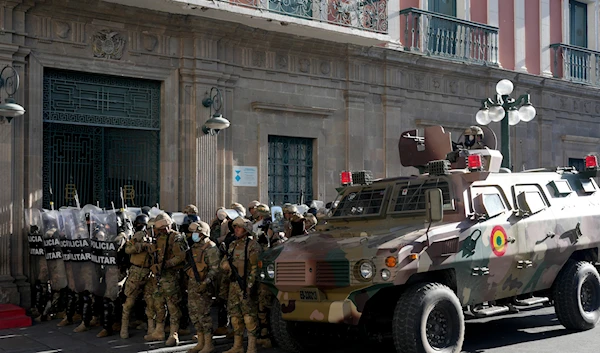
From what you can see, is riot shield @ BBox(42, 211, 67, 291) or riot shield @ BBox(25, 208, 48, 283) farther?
riot shield @ BBox(25, 208, 48, 283)

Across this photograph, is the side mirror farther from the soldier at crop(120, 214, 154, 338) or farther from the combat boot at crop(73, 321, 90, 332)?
the combat boot at crop(73, 321, 90, 332)

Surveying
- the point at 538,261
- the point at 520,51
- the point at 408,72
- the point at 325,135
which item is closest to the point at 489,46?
the point at 520,51

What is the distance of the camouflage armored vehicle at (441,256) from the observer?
816 centimetres

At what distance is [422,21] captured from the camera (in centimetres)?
1784

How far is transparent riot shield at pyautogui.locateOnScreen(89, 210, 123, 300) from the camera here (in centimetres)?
1041

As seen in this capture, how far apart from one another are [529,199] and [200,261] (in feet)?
14.4

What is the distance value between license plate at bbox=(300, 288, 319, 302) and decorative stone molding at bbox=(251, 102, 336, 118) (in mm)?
7236

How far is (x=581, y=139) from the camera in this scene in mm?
21406

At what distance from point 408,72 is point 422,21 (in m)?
1.29

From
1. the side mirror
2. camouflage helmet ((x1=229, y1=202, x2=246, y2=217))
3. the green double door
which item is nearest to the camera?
the side mirror

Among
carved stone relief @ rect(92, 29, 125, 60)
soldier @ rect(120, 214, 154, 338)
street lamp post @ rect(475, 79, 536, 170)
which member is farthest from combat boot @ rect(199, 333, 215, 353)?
street lamp post @ rect(475, 79, 536, 170)

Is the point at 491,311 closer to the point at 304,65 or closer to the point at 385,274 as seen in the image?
the point at 385,274

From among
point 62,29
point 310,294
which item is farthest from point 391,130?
point 310,294

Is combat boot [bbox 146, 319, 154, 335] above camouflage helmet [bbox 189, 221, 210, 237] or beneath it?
beneath
